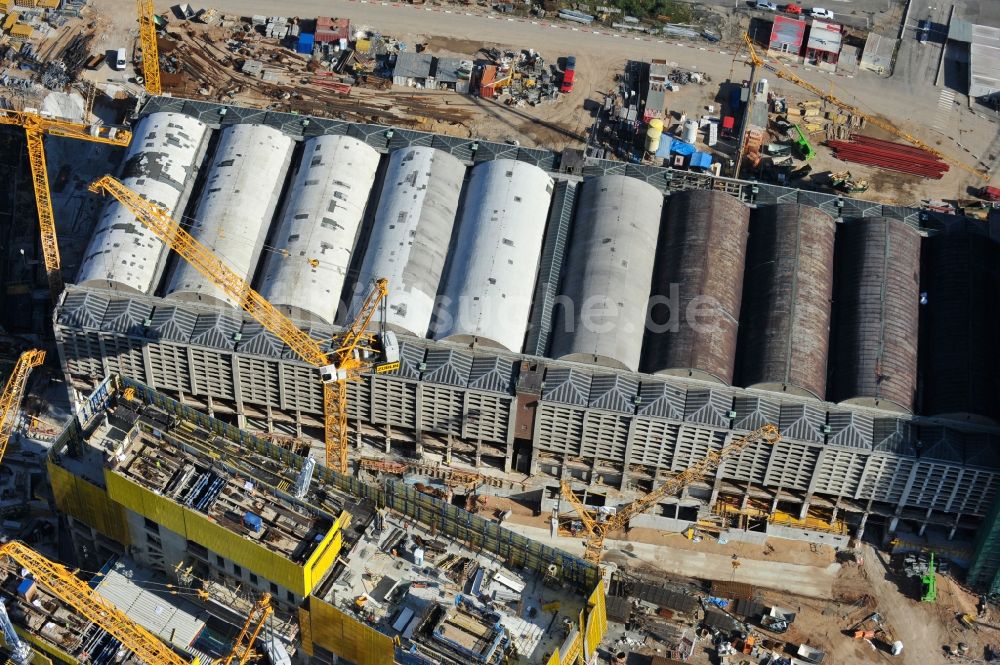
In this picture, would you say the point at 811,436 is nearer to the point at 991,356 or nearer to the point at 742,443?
the point at 742,443

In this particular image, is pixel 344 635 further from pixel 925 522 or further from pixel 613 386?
pixel 925 522

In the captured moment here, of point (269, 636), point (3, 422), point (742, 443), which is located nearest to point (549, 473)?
point (742, 443)

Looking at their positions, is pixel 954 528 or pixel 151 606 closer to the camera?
pixel 151 606

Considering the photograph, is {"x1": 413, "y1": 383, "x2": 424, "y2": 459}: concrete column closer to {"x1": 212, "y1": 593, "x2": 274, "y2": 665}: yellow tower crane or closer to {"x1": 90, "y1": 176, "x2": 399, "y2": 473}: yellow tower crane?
{"x1": 90, "y1": 176, "x2": 399, "y2": 473}: yellow tower crane

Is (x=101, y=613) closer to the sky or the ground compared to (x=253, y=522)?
closer to the ground

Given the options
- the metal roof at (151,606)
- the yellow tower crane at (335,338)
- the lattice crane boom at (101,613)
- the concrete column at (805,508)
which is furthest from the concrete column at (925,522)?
the lattice crane boom at (101,613)

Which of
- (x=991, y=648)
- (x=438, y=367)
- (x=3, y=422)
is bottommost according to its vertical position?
(x=991, y=648)

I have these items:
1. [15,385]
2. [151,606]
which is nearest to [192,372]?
[15,385]
